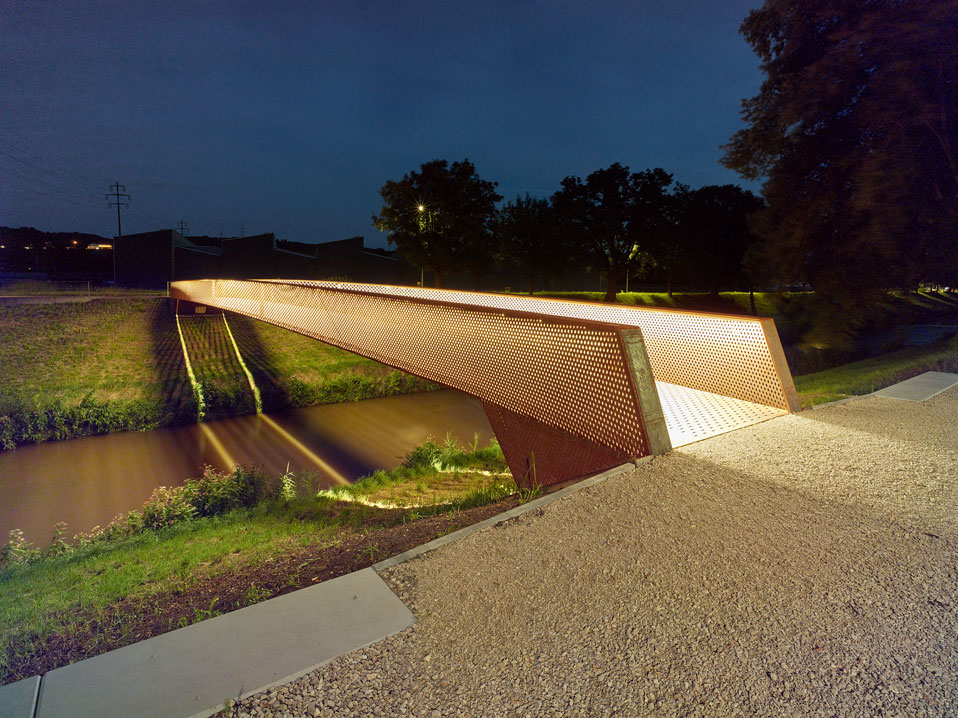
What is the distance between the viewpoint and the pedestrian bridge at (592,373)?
4.91 meters

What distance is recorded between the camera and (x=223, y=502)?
38.0 ft

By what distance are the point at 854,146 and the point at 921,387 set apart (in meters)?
9.78

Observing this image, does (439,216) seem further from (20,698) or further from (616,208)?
(20,698)

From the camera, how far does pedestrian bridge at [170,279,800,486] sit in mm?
4906

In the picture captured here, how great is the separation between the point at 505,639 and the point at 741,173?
18.1 metres

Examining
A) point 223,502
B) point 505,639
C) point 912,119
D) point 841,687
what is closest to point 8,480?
point 223,502

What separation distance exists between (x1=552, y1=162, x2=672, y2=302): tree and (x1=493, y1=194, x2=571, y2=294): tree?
277 cm

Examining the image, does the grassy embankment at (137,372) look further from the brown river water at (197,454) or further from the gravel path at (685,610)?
the gravel path at (685,610)

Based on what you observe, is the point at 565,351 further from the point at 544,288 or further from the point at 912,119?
the point at 544,288

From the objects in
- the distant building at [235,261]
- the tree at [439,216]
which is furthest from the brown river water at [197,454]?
the distant building at [235,261]

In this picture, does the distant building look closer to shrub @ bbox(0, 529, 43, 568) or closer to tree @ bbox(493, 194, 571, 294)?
tree @ bbox(493, 194, 571, 294)

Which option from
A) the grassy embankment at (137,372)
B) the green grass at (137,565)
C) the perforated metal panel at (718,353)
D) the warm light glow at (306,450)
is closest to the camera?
the green grass at (137,565)

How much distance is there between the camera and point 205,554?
576cm

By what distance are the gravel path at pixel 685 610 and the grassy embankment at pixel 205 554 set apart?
91cm
